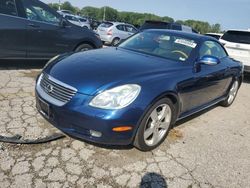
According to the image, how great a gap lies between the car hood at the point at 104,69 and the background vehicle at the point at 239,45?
5.48m

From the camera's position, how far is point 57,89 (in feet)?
10.7

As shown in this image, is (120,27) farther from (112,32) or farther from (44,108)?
(44,108)

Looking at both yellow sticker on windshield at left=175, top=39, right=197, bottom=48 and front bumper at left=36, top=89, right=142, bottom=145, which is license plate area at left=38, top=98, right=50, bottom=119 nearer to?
front bumper at left=36, top=89, right=142, bottom=145

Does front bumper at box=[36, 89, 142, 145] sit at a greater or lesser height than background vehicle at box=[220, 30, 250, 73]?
lesser

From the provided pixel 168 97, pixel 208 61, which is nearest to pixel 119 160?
pixel 168 97

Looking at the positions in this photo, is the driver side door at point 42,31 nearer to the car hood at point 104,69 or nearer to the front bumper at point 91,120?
the car hood at point 104,69

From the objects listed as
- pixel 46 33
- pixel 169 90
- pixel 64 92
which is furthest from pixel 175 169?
pixel 46 33

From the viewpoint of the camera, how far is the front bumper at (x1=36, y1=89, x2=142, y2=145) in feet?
9.72

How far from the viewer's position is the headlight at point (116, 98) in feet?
9.82

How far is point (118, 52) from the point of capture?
435cm

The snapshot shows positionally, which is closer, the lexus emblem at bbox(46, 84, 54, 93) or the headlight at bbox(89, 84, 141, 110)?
the headlight at bbox(89, 84, 141, 110)

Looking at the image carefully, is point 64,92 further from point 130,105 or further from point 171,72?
point 171,72

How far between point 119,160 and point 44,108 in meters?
1.08

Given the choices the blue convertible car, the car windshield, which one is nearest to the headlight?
the blue convertible car
